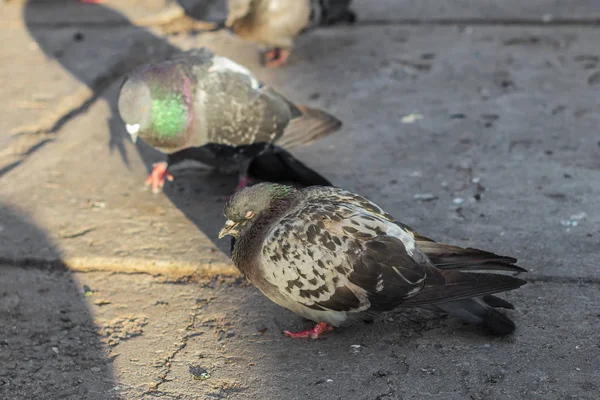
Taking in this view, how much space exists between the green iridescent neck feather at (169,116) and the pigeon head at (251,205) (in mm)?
1073

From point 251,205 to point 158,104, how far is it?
1216 mm

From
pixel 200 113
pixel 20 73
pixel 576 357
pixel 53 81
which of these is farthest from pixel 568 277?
pixel 20 73

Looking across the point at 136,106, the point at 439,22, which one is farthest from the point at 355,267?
the point at 439,22

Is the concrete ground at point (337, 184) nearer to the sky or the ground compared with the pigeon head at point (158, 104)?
nearer to the ground

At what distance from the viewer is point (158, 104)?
168 inches

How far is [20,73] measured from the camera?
625cm

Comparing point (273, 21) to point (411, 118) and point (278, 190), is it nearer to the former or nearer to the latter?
point (411, 118)

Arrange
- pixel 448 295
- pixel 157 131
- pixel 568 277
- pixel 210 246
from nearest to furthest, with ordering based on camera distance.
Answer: pixel 448 295 < pixel 568 277 < pixel 210 246 < pixel 157 131

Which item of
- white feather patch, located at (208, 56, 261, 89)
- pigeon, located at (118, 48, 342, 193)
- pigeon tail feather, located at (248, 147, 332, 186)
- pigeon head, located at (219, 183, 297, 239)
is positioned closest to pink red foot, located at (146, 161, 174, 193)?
pigeon, located at (118, 48, 342, 193)

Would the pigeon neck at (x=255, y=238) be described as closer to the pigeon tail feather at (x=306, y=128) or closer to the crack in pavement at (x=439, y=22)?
the pigeon tail feather at (x=306, y=128)

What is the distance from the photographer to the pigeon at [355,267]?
304 cm

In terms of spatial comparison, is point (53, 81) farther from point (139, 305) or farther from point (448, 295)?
point (448, 295)

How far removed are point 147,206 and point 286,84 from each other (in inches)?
78.0

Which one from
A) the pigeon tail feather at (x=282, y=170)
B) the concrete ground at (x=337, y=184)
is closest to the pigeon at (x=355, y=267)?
the concrete ground at (x=337, y=184)
